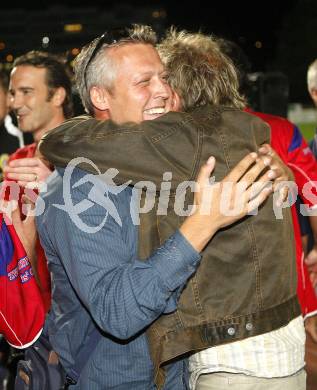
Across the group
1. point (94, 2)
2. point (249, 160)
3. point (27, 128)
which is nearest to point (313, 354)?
point (27, 128)

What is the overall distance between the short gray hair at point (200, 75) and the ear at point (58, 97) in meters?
2.10

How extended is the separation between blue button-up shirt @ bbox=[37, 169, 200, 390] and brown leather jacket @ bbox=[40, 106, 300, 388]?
0.07 m

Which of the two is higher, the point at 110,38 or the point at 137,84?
the point at 110,38

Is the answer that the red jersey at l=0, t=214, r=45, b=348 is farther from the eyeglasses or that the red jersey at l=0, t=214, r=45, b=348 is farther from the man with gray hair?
the eyeglasses

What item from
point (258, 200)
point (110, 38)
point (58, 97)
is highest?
point (110, 38)

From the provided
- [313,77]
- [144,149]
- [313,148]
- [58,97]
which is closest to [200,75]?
[144,149]

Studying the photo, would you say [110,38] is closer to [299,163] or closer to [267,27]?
[299,163]

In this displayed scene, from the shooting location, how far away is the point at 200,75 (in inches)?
81.4

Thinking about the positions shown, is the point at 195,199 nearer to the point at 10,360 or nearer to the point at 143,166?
the point at 143,166

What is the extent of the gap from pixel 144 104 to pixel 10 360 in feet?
3.91

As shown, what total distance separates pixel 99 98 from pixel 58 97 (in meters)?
2.17

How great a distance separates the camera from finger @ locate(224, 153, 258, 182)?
170 cm

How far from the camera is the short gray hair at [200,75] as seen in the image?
2.03 metres

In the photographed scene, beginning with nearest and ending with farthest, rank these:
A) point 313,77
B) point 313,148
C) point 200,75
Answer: point 200,75 → point 313,148 → point 313,77
